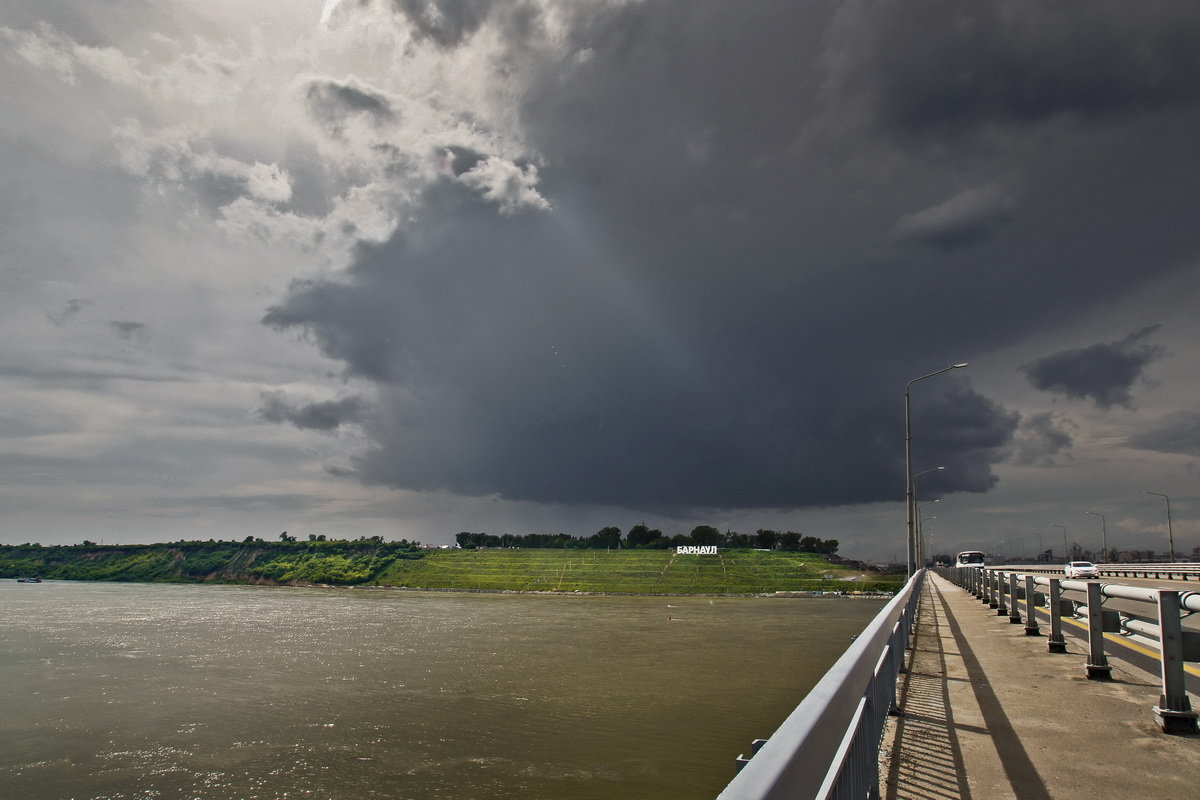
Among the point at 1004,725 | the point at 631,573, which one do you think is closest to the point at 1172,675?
the point at 1004,725

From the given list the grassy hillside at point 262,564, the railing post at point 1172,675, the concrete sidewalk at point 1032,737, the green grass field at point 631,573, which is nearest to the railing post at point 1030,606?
the concrete sidewalk at point 1032,737

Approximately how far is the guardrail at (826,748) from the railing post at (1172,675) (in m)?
3.34

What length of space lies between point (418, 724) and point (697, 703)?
856 centimetres

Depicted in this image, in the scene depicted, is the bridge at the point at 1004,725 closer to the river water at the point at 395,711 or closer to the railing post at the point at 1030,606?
the railing post at the point at 1030,606

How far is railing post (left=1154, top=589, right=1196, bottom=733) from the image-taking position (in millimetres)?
6805

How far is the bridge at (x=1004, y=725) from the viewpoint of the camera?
2.94 m

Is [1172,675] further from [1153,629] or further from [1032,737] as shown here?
[1032,737]

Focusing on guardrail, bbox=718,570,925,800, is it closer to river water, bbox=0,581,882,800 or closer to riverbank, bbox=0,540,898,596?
river water, bbox=0,581,882,800

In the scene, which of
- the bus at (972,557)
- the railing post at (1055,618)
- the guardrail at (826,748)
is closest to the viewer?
the guardrail at (826,748)

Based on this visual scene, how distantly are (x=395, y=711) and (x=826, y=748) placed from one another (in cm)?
2255

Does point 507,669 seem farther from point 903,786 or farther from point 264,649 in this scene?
point 903,786

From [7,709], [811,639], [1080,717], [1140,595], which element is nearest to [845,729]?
[1080,717]

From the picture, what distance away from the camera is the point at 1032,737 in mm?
6914

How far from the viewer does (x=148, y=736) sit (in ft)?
67.3
